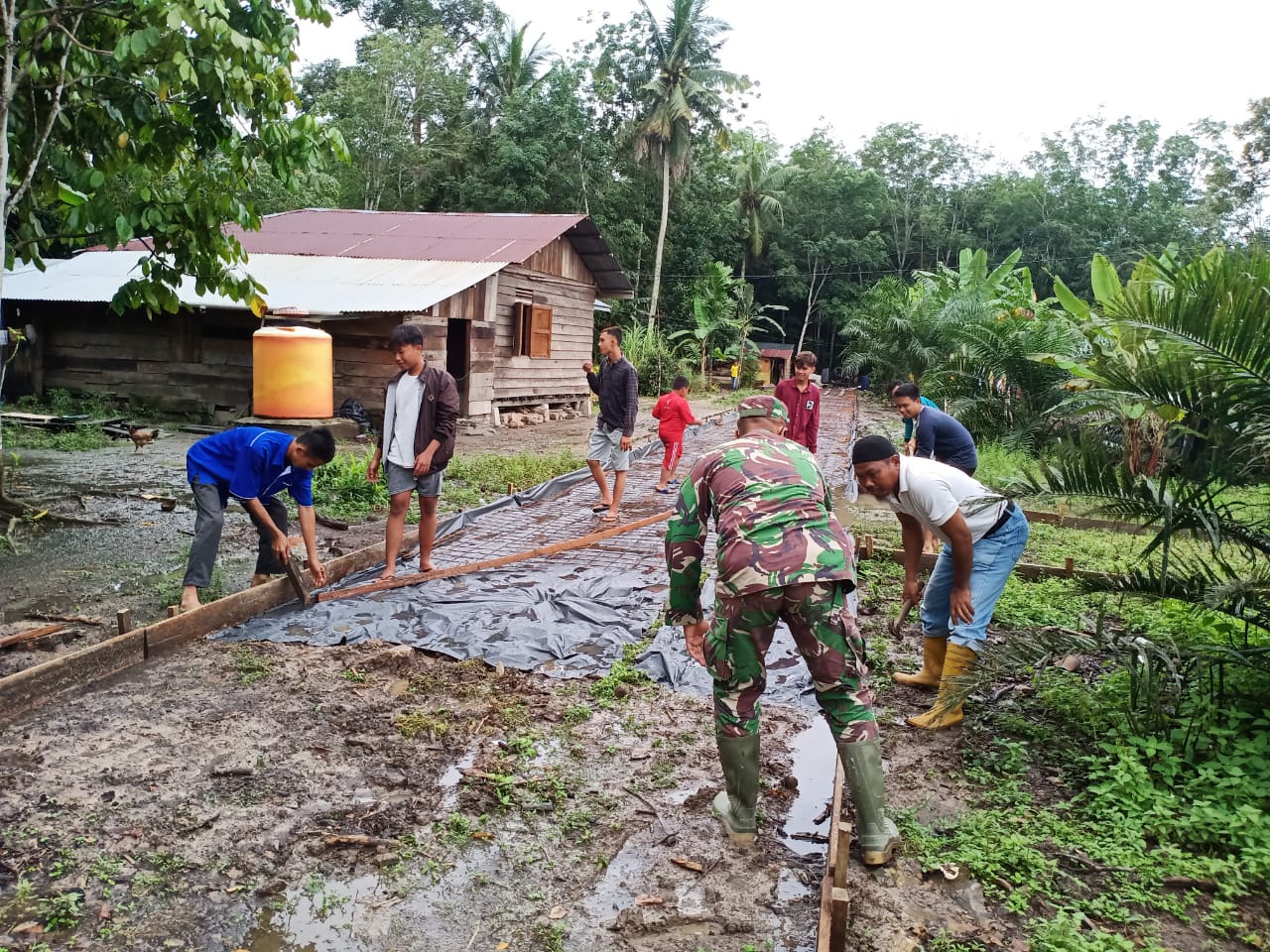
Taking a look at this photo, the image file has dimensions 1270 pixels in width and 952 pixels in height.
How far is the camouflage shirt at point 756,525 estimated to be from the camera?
3.04 metres

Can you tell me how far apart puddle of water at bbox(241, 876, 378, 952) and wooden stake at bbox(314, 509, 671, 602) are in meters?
3.12

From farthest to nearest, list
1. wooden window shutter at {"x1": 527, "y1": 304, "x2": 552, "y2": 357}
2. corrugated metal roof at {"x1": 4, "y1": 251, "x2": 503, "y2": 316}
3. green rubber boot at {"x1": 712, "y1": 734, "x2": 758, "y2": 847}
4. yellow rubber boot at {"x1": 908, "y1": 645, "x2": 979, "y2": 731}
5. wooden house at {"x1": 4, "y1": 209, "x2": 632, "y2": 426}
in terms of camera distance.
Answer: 1. wooden window shutter at {"x1": 527, "y1": 304, "x2": 552, "y2": 357}
2. wooden house at {"x1": 4, "y1": 209, "x2": 632, "y2": 426}
3. corrugated metal roof at {"x1": 4, "y1": 251, "x2": 503, "y2": 316}
4. yellow rubber boot at {"x1": 908, "y1": 645, "x2": 979, "y2": 731}
5. green rubber boot at {"x1": 712, "y1": 734, "x2": 758, "y2": 847}

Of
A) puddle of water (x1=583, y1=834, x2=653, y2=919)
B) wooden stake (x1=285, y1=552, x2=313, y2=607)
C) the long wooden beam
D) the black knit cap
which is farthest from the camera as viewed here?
the long wooden beam

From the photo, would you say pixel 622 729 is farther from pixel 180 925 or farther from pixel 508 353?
pixel 508 353

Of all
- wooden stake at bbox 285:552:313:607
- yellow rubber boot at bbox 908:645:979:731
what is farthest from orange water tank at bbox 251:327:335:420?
yellow rubber boot at bbox 908:645:979:731

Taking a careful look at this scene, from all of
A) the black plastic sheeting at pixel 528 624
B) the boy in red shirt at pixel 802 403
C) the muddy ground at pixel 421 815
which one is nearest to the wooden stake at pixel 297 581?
the black plastic sheeting at pixel 528 624

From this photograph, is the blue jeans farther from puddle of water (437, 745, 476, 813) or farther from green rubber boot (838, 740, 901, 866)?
puddle of water (437, 745, 476, 813)

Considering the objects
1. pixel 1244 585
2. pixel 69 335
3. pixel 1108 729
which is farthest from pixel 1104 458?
pixel 69 335

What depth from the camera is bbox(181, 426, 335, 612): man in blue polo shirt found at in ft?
17.1

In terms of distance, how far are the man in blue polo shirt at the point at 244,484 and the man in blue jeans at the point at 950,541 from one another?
9.93 feet

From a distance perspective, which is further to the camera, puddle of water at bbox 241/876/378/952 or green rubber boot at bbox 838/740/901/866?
green rubber boot at bbox 838/740/901/866

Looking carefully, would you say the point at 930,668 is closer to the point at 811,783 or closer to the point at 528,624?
the point at 811,783

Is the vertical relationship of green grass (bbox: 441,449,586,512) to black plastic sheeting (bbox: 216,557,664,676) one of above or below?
above

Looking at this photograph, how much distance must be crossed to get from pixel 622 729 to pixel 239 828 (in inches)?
65.3
